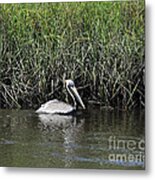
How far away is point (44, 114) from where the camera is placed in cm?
204

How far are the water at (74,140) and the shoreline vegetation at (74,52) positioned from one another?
0.05 metres

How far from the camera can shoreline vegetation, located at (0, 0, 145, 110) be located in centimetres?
197

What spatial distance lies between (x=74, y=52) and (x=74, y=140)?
0.33 metres

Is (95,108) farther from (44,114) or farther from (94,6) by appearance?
(94,6)

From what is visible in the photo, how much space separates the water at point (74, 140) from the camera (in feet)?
6.41

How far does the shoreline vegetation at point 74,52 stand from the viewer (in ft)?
6.47

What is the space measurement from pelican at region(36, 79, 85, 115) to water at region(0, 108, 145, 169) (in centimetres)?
2

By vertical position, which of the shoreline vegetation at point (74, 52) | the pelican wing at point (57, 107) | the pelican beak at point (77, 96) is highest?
the shoreline vegetation at point (74, 52)

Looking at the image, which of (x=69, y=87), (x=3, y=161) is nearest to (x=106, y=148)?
(x=69, y=87)

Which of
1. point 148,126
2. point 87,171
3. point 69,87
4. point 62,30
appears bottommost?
point 87,171

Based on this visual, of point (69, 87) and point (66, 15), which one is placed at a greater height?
point (66, 15)

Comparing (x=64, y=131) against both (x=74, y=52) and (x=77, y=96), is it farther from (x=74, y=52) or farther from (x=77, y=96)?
(x=74, y=52)

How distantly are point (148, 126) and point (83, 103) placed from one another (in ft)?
0.83

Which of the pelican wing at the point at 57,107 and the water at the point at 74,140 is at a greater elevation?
the pelican wing at the point at 57,107
